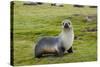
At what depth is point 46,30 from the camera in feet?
7.16

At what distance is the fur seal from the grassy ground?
5 cm

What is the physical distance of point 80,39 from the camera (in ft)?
7.61

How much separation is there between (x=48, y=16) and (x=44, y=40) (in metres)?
0.27

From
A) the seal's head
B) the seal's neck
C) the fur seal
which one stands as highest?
the seal's head

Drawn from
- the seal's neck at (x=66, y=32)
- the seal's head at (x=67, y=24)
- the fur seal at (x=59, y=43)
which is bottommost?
the fur seal at (x=59, y=43)

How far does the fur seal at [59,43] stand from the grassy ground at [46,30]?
5 cm

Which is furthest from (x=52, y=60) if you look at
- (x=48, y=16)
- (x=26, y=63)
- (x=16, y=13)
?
(x=16, y=13)

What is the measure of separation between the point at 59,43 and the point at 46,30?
21 centimetres

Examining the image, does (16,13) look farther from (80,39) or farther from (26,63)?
(80,39)

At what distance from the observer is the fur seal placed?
2.16m

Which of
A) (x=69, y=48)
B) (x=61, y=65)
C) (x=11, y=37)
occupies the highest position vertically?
(x=11, y=37)

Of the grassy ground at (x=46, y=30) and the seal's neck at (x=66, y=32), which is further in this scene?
the seal's neck at (x=66, y=32)

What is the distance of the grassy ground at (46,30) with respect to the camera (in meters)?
2.08
